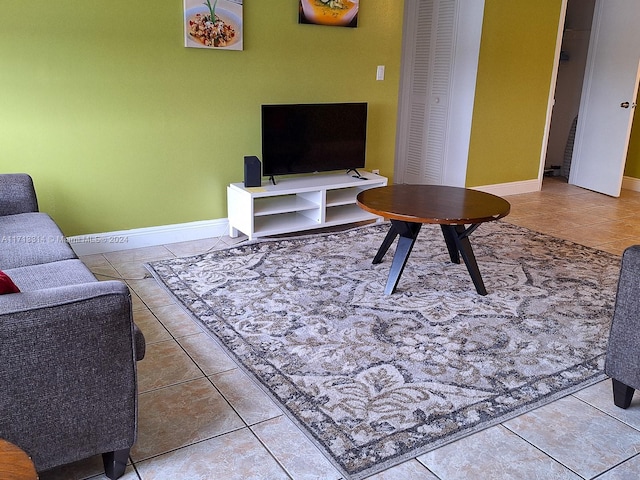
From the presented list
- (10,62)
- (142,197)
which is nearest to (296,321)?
(142,197)

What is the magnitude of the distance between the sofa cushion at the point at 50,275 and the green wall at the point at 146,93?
1.38 m

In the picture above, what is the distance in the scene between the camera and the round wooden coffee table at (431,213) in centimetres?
312

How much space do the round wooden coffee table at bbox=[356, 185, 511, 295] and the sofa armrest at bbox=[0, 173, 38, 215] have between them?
1.87m

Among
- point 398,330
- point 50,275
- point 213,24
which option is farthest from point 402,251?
point 213,24

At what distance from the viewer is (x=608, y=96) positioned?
19.5ft

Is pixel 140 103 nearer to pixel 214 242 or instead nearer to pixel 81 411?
pixel 214 242

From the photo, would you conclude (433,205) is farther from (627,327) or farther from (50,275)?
(50,275)

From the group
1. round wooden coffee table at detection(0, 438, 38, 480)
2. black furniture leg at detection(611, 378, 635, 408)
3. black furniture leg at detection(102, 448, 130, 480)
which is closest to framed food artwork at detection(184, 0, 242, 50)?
black furniture leg at detection(102, 448, 130, 480)

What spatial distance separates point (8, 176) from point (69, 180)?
538mm

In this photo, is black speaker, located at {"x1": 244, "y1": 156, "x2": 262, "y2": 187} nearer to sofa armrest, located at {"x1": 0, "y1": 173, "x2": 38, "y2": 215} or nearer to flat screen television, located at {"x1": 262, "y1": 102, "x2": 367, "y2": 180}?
flat screen television, located at {"x1": 262, "y1": 102, "x2": 367, "y2": 180}

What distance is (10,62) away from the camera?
338 cm

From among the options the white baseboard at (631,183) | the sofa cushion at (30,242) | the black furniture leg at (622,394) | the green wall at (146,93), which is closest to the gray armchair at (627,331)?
the black furniture leg at (622,394)

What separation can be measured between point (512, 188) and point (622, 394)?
406 cm

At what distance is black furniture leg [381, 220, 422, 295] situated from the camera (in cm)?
329
